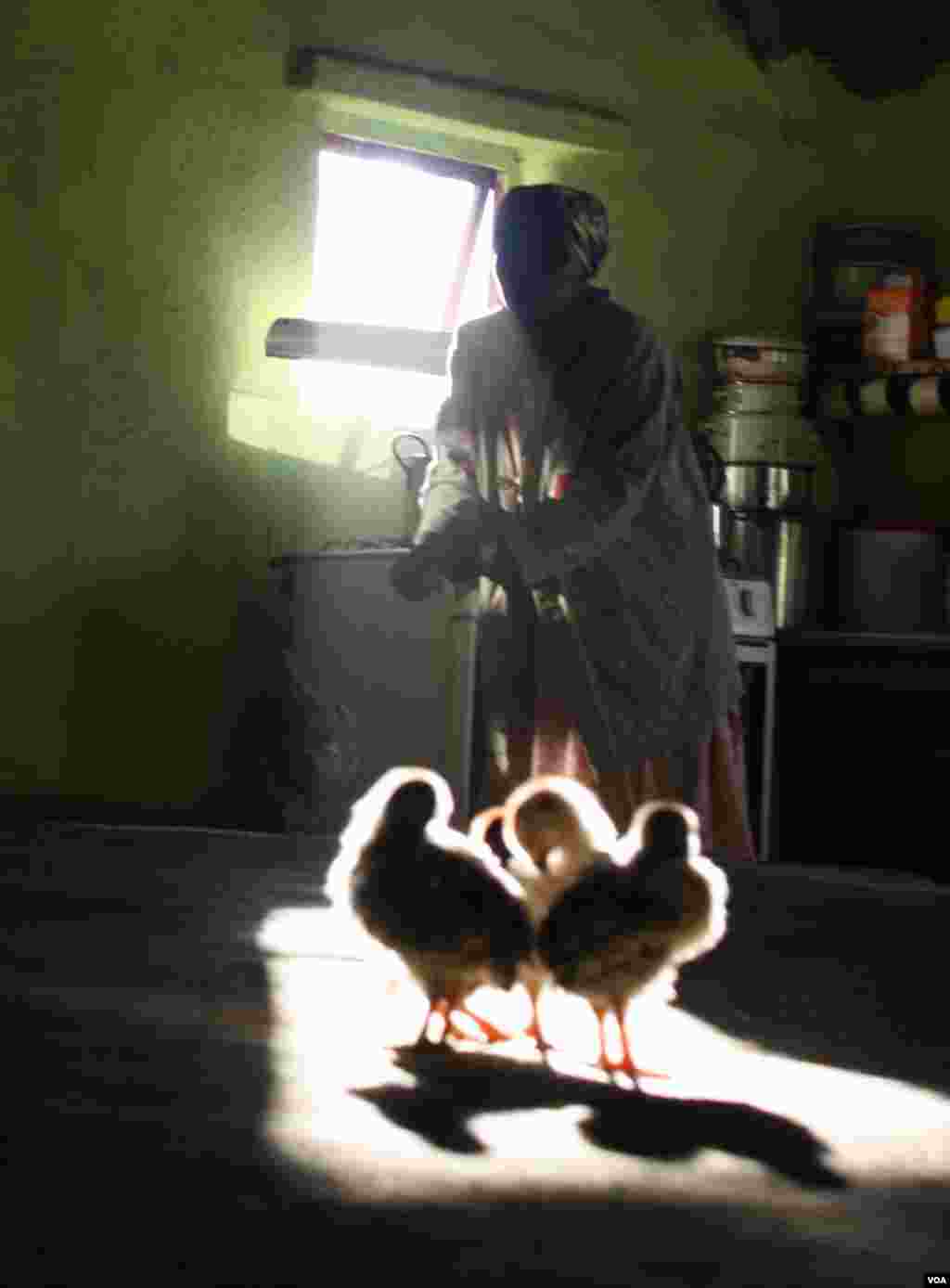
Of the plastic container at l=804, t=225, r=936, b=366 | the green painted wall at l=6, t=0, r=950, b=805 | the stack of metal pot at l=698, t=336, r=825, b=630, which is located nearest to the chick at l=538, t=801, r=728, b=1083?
the green painted wall at l=6, t=0, r=950, b=805

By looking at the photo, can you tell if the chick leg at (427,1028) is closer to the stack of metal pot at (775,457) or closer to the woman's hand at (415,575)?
the woman's hand at (415,575)

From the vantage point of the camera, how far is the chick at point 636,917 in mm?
1232

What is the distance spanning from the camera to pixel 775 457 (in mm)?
4938

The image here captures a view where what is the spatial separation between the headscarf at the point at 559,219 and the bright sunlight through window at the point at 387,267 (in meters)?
1.86

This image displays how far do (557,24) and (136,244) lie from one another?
142 centimetres

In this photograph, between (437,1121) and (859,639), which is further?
(859,639)

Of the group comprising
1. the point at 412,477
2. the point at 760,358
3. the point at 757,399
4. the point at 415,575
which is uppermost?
the point at 760,358

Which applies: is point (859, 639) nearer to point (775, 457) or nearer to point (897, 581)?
point (897, 581)

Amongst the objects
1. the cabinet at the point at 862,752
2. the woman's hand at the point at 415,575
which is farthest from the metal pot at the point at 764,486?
the woman's hand at the point at 415,575

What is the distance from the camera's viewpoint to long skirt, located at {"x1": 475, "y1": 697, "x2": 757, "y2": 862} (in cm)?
268

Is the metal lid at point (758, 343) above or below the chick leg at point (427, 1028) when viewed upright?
above

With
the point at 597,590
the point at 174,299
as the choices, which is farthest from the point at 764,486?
the point at 597,590

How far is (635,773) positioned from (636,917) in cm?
148

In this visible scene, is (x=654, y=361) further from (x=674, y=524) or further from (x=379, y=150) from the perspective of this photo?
(x=379, y=150)
